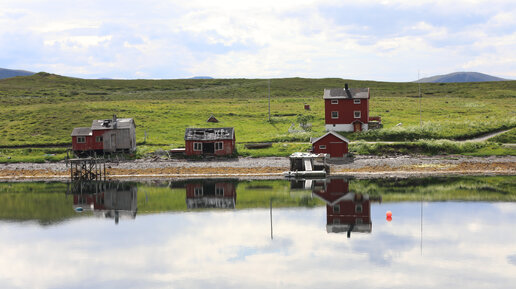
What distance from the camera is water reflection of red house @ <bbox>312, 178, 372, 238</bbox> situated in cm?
3997

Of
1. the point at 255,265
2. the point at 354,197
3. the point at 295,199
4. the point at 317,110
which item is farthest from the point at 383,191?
the point at 317,110

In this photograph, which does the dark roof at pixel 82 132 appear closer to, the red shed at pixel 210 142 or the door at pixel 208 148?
the red shed at pixel 210 142

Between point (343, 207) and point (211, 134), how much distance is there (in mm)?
30745

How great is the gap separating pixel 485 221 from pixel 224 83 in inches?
6134

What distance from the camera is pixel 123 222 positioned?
4450 cm

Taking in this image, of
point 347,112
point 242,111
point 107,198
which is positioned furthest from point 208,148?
point 242,111

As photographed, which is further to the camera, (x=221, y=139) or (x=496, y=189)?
(x=221, y=139)

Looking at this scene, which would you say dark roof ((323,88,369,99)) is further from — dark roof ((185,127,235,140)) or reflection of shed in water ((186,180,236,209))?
reflection of shed in water ((186,180,236,209))

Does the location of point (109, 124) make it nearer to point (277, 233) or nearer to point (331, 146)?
point (331, 146)

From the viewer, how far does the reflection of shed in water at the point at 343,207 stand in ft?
131

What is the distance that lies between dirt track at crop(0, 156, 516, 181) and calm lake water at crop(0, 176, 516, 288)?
475 centimetres

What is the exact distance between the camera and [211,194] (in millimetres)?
53938

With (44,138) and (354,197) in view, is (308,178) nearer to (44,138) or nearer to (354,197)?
(354,197)

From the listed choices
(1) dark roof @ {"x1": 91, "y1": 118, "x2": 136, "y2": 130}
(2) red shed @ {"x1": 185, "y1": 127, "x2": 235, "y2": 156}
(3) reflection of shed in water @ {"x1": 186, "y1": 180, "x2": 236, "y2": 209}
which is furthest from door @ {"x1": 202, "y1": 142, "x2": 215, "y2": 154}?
(3) reflection of shed in water @ {"x1": 186, "y1": 180, "x2": 236, "y2": 209}
